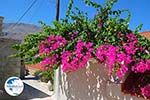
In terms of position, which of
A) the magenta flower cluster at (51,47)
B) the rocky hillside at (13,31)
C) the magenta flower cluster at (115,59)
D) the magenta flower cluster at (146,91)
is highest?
the rocky hillside at (13,31)

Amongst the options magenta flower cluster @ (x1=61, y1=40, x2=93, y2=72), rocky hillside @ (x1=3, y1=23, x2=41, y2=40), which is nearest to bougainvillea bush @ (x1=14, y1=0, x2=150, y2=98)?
magenta flower cluster @ (x1=61, y1=40, x2=93, y2=72)

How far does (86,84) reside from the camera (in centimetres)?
764

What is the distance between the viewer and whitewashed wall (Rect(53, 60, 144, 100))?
24.0 ft

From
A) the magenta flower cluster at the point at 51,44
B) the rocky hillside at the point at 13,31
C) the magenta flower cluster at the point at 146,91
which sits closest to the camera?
the magenta flower cluster at the point at 146,91

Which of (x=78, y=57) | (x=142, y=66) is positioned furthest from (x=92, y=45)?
(x=142, y=66)

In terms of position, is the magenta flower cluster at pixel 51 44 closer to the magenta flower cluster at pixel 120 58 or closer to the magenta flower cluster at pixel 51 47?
the magenta flower cluster at pixel 51 47

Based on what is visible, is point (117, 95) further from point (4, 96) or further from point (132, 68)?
point (4, 96)

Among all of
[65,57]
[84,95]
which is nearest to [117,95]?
[84,95]

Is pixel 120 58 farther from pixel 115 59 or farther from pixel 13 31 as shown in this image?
pixel 13 31

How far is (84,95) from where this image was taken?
7.70m

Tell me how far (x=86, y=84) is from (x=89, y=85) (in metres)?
0.07

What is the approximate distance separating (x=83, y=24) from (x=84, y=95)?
1.46 meters

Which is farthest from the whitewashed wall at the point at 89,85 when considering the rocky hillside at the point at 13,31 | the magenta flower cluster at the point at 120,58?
the rocky hillside at the point at 13,31

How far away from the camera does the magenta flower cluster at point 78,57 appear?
272 inches
